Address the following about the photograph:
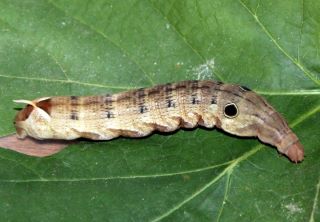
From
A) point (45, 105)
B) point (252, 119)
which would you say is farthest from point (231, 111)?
point (45, 105)

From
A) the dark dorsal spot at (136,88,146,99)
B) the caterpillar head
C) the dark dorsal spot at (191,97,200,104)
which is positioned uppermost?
the dark dorsal spot at (136,88,146,99)

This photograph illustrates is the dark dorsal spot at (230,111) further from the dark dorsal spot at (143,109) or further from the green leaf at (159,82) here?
the dark dorsal spot at (143,109)

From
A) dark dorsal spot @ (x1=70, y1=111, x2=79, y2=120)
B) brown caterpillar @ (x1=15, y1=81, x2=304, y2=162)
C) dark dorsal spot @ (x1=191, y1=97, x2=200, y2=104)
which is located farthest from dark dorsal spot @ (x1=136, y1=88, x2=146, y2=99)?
dark dorsal spot @ (x1=70, y1=111, x2=79, y2=120)

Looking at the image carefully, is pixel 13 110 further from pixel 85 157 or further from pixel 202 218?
pixel 202 218

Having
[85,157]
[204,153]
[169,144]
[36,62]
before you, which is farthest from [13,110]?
[204,153]

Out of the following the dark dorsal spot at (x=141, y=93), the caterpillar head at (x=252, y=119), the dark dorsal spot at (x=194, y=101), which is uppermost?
the dark dorsal spot at (x=141, y=93)

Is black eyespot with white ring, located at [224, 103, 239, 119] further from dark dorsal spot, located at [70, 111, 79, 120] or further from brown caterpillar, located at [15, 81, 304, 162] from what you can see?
dark dorsal spot, located at [70, 111, 79, 120]

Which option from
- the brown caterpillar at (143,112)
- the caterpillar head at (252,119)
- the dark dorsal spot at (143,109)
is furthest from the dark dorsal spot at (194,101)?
the dark dorsal spot at (143,109)
